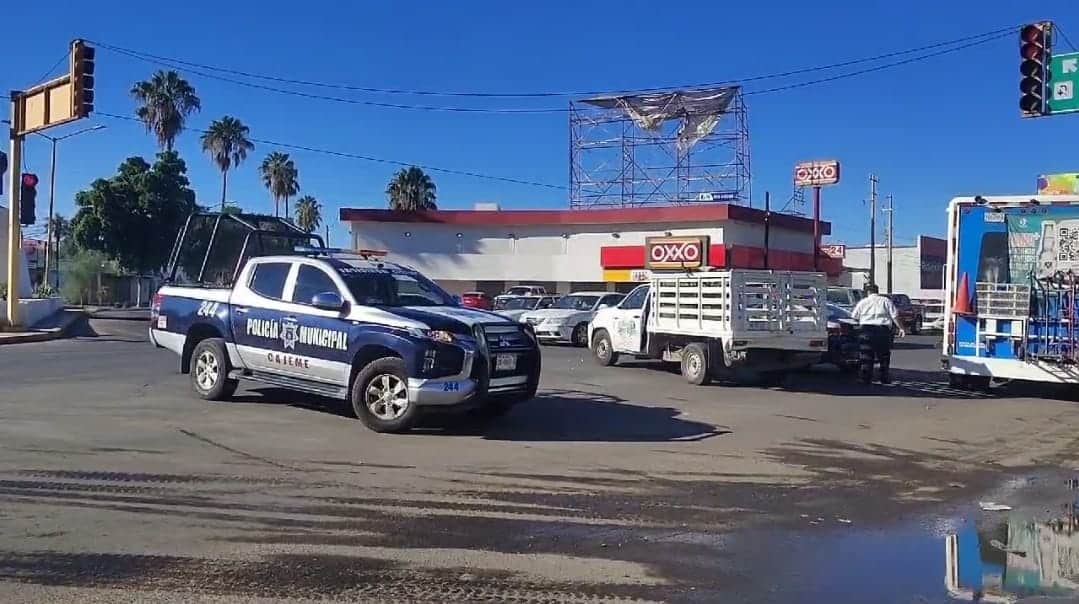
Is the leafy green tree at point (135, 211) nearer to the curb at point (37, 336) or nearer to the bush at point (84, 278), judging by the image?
the bush at point (84, 278)

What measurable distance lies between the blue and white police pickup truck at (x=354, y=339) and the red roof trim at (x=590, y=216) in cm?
3490

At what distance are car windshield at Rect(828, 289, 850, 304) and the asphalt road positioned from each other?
12.3m

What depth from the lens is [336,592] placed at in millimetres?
5090

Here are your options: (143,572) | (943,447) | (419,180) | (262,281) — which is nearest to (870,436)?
(943,447)

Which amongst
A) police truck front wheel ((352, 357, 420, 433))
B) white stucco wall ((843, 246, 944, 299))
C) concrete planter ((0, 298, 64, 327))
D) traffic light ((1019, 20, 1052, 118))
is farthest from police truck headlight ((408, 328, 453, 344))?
white stucco wall ((843, 246, 944, 299))

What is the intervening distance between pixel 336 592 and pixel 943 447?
24.0 ft

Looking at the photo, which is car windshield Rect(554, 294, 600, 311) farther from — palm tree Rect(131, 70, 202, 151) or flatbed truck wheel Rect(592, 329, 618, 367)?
palm tree Rect(131, 70, 202, 151)

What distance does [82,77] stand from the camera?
21625 millimetres

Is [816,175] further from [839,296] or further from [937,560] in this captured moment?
[937,560]

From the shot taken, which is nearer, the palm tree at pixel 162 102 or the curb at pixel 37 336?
the curb at pixel 37 336

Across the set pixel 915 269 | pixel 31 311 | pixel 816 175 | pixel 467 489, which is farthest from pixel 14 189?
pixel 915 269

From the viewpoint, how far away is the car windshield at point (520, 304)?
28.0m

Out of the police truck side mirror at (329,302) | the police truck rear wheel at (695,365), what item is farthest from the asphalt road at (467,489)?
the police truck rear wheel at (695,365)

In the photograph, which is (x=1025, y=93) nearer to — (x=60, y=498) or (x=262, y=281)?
(x=262, y=281)
